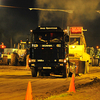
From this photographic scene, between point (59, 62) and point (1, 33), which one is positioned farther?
point (1, 33)

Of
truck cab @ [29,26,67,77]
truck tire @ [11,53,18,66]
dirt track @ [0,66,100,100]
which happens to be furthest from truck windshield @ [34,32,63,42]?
truck tire @ [11,53,18,66]

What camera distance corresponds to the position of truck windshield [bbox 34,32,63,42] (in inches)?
778

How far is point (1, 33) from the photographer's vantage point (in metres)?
93.8

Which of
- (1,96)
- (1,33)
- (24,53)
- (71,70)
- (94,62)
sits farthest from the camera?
(1,33)

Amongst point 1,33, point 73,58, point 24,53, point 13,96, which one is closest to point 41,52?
point 73,58

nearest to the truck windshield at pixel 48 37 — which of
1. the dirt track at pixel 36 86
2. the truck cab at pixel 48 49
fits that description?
the truck cab at pixel 48 49

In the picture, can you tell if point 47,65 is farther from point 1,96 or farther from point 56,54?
point 1,96

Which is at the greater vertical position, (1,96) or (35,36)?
(35,36)

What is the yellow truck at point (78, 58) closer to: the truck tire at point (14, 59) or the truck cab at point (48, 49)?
the truck cab at point (48, 49)

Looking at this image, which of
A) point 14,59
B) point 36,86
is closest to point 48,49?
point 36,86

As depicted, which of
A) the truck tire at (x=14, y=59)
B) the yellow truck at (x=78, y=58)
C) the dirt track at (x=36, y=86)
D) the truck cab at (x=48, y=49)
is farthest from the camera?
the truck tire at (x=14, y=59)

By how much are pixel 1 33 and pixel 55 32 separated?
2993 inches

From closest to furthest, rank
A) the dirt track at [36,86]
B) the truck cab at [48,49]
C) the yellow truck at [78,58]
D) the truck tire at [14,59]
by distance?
the dirt track at [36,86] < the truck cab at [48,49] < the yellow truck at [78,58] < the truck tire at [14,59]

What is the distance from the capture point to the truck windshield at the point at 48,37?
64.8 feet
